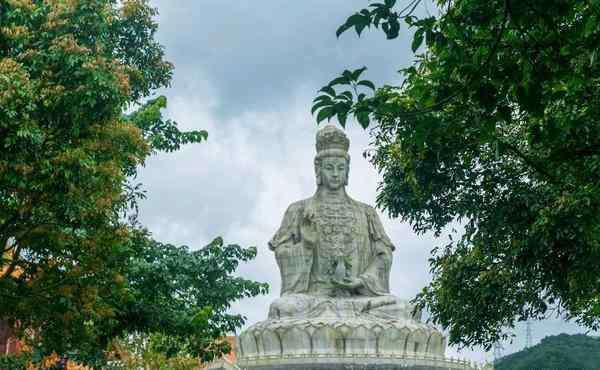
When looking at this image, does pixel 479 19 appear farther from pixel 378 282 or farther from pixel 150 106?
pixel 378 282

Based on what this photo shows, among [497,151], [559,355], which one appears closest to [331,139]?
[497,151]

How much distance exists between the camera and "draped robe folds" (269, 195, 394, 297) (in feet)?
→ 56.7

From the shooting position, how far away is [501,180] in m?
15.7

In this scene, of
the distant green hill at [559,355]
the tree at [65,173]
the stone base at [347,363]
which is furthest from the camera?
the distant green hill at [559,355]

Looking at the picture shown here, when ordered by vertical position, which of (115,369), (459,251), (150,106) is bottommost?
(115,369)

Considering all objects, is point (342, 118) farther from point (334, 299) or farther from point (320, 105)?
point (334, 299)

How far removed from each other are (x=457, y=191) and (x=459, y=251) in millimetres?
1029

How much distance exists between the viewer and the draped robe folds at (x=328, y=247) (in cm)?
1728

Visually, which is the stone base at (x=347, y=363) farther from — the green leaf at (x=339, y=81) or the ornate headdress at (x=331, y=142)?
the green leaf at (x=339, y=81)

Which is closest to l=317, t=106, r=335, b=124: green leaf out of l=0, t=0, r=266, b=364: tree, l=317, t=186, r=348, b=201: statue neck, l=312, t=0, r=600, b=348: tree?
l=312, t=0, r=600, b=348: tree

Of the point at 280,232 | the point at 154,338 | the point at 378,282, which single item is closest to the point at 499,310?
the point at 378,282

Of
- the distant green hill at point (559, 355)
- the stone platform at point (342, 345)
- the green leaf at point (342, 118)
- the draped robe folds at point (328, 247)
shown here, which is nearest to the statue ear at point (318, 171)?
the draped robe folds at point (328, 247)

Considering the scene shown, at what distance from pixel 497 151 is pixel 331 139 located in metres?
9.84

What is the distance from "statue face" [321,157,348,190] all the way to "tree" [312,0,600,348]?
27.8 inches
